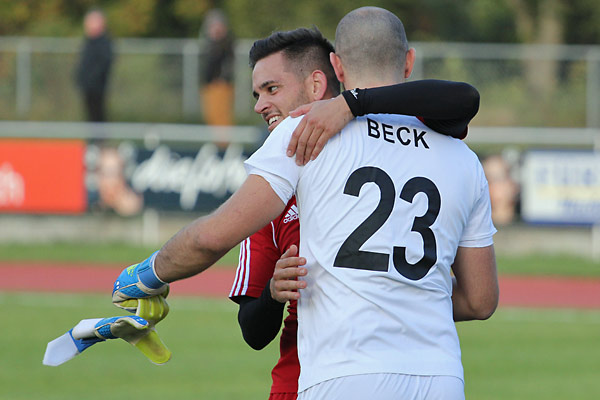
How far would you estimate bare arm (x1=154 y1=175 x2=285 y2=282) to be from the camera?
10.0ft

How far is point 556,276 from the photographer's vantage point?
14.8 m

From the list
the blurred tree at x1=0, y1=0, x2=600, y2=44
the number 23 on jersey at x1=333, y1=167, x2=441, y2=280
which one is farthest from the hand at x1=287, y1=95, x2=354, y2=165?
the blurred tree at x1=0, y1=0, x2=600, y2=44

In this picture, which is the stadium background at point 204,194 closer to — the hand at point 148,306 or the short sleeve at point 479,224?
the hand at point 148,306

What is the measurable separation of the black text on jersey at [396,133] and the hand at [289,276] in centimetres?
43

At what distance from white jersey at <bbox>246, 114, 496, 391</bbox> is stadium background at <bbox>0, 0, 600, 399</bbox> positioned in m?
4.83

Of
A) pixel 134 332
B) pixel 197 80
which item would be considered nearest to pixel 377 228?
pixel 134 332

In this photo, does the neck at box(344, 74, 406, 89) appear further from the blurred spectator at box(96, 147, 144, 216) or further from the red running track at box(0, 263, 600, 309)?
the blurred spectator at box(96, 147, 144, 216)

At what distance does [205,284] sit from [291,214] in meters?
10.7

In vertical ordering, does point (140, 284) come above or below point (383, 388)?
above

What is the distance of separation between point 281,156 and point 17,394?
542 centimetres

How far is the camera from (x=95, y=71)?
19.4m

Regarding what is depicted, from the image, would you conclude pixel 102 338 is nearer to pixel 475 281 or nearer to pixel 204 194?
pixel 475 281

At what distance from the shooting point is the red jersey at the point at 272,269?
354 centimetres

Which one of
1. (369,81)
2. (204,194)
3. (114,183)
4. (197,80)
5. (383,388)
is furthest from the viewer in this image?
(197,80)
